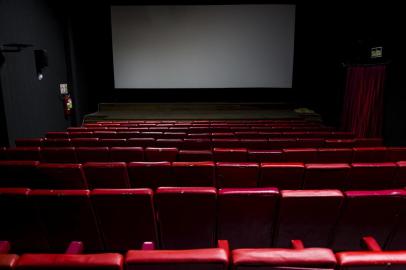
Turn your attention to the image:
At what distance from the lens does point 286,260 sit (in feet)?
3.11

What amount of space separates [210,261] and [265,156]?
78.2 inches

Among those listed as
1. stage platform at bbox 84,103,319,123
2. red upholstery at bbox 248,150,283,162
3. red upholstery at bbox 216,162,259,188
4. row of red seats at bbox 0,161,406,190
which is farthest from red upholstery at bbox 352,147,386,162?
stage platform at bbox 84,103,319,123

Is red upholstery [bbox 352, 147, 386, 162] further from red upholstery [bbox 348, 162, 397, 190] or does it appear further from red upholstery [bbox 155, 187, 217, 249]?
red upholstery [bbox 155, 187, 217, 249]

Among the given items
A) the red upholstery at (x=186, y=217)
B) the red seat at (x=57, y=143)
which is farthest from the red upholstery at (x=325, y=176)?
the red seat at (x=57, y=143)

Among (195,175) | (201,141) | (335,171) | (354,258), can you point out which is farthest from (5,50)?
(354,258)

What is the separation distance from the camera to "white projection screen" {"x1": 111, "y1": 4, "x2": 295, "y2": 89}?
787 centimetres

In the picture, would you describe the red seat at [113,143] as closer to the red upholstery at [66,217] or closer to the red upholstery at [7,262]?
the red upholstery at [66,217]

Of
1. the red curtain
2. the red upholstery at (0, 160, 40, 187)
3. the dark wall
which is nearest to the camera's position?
the red upholstery at (0, 160, 40, 187)

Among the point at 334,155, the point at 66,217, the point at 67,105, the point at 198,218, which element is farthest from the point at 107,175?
the point at 67,105

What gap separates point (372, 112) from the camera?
610 centimetres

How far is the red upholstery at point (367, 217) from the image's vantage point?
5.08 ft

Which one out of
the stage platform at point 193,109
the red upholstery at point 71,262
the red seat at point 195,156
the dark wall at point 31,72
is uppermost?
the dark wall at point 31,72

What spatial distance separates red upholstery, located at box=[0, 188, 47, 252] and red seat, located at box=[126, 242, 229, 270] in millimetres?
999

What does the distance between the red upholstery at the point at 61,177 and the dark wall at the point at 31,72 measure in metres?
2.87
